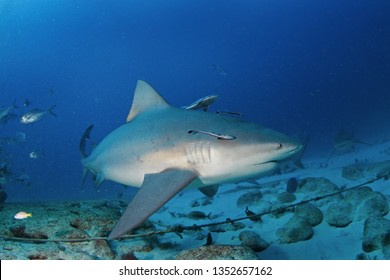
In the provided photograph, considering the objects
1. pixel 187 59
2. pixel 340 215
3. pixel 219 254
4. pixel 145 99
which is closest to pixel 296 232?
pixel 340 215

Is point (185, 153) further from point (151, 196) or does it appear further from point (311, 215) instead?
point (311, 215)

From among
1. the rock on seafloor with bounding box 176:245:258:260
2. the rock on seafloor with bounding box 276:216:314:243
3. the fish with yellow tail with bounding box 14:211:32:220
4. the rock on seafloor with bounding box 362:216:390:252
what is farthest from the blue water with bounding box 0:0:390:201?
the rock on seafloor with bounding box 362:216:390:252

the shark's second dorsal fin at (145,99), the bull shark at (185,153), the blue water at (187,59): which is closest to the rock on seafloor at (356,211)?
the bull shark at (185,153)

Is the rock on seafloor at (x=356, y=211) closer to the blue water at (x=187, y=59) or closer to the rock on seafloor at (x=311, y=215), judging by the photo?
the rock on seafloor at (x=311, y=215)

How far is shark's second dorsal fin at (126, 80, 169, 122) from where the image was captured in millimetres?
5184

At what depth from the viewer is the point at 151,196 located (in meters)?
3.22

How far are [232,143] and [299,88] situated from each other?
177m

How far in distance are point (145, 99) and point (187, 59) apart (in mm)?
177045

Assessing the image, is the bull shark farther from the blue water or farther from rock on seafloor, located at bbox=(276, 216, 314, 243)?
the blue water

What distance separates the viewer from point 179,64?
17950 cm

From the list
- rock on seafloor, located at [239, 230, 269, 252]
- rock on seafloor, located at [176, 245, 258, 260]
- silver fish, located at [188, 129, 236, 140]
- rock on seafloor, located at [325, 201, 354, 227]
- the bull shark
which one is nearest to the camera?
the bull shark

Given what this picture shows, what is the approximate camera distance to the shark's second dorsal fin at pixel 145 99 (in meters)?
Answer: 5.18

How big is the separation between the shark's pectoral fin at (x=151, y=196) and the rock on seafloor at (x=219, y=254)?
940mm

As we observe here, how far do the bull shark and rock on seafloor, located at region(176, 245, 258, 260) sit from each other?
827 mm
